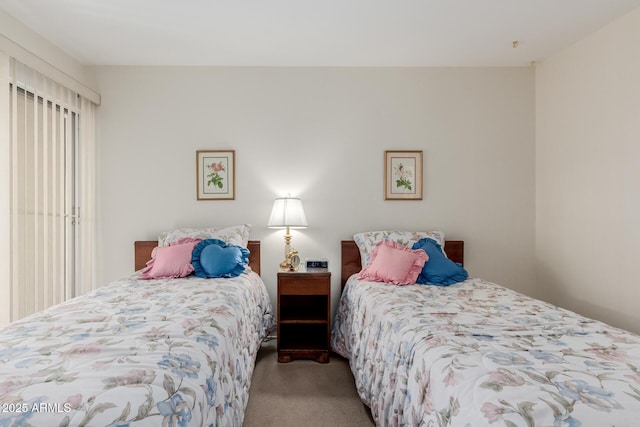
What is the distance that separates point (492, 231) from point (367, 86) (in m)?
1.77

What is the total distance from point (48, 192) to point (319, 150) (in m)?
2.16

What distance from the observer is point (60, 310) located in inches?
70.4

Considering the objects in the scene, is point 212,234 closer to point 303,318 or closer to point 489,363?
point 303,318

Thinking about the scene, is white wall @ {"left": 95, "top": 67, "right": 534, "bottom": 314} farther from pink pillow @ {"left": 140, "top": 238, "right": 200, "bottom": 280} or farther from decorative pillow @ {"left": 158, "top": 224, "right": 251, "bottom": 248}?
pink pillow @ {"left": 140, "top": 238, "right": 200, "bottom": 280}

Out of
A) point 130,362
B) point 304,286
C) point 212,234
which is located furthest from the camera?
point 212,234

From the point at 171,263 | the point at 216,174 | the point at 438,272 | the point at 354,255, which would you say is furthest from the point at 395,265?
the point at 216,174

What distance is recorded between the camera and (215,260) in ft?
8.87

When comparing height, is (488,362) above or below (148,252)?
below

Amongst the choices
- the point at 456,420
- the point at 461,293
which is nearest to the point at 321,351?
the point at 461,293

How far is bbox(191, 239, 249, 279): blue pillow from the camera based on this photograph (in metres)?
2.68

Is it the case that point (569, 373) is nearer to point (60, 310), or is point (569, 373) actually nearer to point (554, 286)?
point (60, 310)

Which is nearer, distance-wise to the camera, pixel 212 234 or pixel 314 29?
pixel 314 29

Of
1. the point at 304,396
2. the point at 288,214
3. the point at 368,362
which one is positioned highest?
the point at 288,214

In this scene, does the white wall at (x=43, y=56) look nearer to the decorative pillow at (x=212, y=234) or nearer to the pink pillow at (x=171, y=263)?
the decorative pillow at (x=212, y=234)
